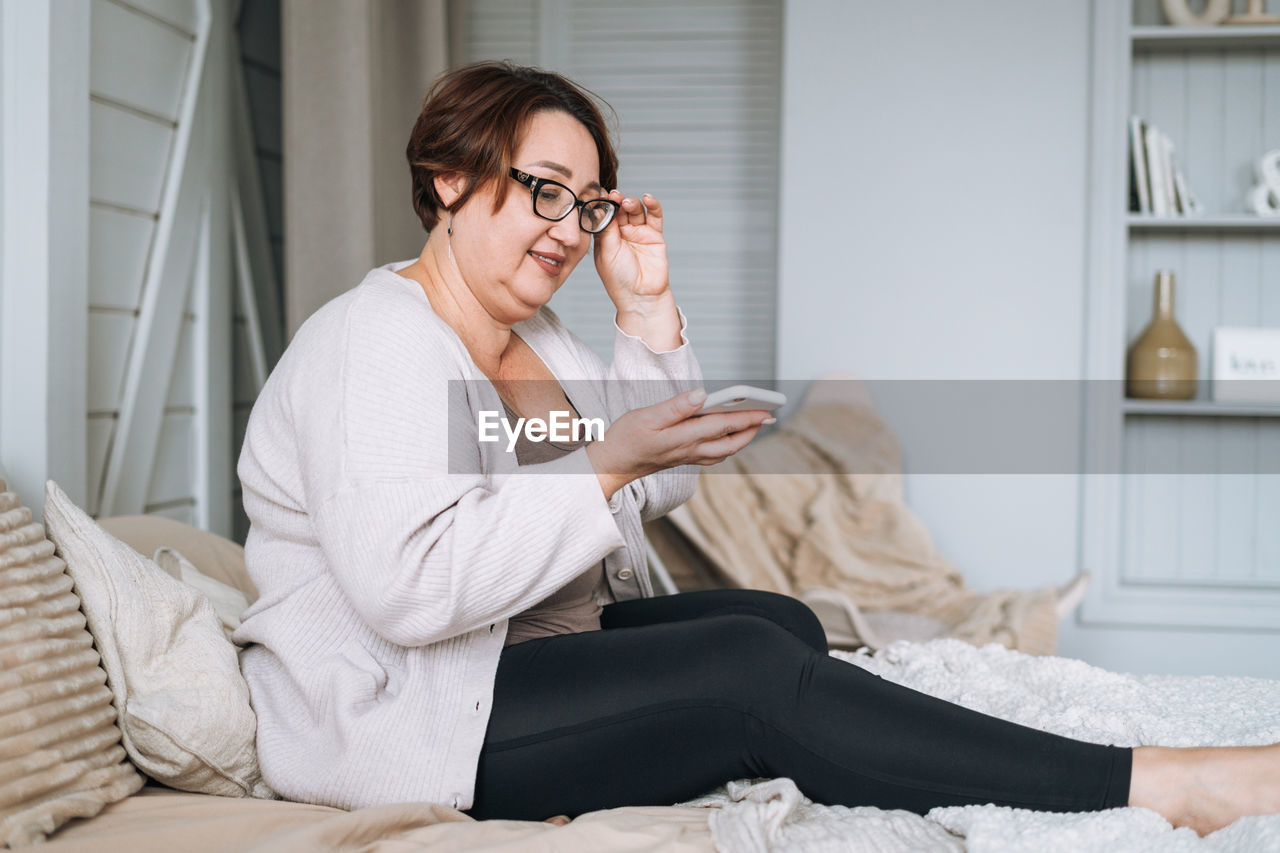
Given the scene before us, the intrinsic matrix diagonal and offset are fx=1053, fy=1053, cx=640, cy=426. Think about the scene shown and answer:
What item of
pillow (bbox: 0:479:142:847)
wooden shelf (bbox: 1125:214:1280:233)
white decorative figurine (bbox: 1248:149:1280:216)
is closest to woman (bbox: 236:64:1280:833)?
→ pillow (bbox: 0:479:142:847)

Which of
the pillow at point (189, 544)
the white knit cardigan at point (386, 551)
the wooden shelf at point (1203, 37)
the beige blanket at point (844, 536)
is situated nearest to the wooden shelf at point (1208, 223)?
the wooden shelf at point (1203, 37)

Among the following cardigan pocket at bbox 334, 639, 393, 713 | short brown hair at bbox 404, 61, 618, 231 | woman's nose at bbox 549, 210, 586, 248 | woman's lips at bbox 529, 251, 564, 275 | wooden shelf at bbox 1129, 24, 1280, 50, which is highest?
wooden shelf at bbox 1129, 24, 1280, 50

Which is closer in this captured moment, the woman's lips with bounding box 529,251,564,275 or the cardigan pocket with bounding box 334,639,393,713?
the cardigan pocket with bounding box 334,639,393,713

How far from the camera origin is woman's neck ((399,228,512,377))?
1368 mm

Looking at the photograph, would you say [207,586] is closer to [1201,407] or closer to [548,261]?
[548,261]

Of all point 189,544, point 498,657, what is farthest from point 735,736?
point 189,544

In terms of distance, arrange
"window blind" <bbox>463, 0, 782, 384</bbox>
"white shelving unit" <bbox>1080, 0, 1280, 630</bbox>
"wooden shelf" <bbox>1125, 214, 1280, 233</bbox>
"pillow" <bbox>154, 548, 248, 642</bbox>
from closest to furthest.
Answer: "pillow" <bbox>154, 548, 248, 642</bbox>, "wooden shelf" <bbox>1125, 214, 1280, 233</bbox>, "white shelving unit" <bbox>1080, 0, 1280, 630</bbox>, "window blind" <bbox>463, 0, 782, 384</bbox>

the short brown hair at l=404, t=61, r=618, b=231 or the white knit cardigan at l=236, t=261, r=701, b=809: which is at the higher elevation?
the short brown hair at l=404, t=61, r=618, b=231

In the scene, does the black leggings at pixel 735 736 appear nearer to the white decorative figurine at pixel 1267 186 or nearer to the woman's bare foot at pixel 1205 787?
the woman's bare foot at pixel 1205 787

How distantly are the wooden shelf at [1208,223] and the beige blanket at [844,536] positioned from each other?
977mm

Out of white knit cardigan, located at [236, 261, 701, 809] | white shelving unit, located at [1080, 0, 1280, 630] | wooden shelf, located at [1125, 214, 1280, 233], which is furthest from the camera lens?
white shelving unit, located at [1080, 0, 1280, 630]

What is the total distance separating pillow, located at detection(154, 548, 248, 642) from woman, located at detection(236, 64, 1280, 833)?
0.60 ft

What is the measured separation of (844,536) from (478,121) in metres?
1.84

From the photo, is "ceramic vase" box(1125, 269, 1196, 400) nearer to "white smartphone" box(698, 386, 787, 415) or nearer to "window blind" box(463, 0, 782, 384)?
"window blind" box(463, 0, 782, 384)
